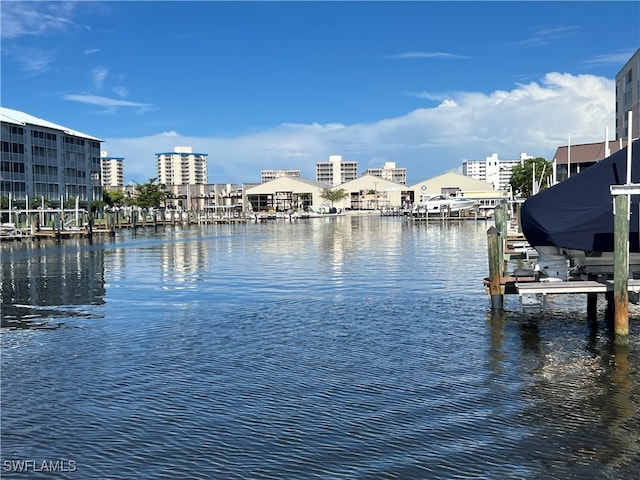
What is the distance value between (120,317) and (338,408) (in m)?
12.8

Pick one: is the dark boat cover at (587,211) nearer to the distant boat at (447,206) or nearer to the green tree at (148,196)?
the distant boat at (447,206)

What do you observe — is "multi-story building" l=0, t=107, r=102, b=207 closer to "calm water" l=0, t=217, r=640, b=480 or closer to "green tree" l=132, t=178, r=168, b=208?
"green tree" l=132, t=178, r=168, b=208

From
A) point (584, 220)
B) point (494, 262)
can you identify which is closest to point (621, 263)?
point (584, 220)

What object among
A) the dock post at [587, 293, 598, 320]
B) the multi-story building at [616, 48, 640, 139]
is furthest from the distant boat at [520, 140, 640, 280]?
the multi-story building at [616, 48, 640, 139]

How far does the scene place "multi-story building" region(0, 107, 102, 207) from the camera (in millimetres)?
104500

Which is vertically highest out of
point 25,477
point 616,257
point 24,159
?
point 24,159

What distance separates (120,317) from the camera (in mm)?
23734

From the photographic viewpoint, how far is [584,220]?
19.1m

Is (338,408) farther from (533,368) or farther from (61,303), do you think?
(61,303)

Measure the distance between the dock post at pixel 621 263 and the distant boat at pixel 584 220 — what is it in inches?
72.0

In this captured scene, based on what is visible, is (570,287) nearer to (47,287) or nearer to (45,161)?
(47,287)

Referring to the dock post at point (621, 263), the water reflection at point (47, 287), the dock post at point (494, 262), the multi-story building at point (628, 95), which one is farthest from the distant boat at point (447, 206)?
the dock post at point (621, 263)

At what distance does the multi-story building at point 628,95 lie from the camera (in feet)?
272

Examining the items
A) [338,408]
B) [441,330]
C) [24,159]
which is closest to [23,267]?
[441,330]
